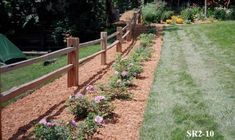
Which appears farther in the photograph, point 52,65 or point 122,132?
point 52,65

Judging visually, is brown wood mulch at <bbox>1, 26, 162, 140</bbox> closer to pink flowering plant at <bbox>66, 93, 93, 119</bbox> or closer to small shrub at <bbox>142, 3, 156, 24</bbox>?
pink flowering plant at <bbox>66, 93, 93, 119</bbox>

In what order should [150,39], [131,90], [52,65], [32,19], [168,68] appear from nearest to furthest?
[131,90], [168,68], [52,65], [150,39], [32,19]

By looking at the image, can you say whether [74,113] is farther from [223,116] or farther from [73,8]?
[73,8]

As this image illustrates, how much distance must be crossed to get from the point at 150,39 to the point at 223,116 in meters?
10.2

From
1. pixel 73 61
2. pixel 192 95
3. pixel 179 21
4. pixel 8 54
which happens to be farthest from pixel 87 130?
pixel 179 21

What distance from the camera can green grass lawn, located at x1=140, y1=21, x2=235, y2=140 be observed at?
5.96m

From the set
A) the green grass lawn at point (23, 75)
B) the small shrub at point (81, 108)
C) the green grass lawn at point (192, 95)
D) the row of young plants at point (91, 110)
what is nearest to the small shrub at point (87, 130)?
the row of young plants at point (91, 110)

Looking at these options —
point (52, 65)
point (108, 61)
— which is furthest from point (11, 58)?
point (108, 61)

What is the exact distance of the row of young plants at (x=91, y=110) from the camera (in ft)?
17.0

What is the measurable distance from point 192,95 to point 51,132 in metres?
3.58

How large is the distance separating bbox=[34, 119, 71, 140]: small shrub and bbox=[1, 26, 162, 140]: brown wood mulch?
2.39ft

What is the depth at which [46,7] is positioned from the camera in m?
21.5

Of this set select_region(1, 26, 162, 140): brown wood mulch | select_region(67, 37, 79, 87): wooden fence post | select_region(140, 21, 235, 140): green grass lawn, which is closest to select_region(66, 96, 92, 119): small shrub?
select_region(1, 26, 162, 140): brown wood mulch

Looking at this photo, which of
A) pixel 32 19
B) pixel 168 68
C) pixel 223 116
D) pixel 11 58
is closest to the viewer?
pixel 223 116
